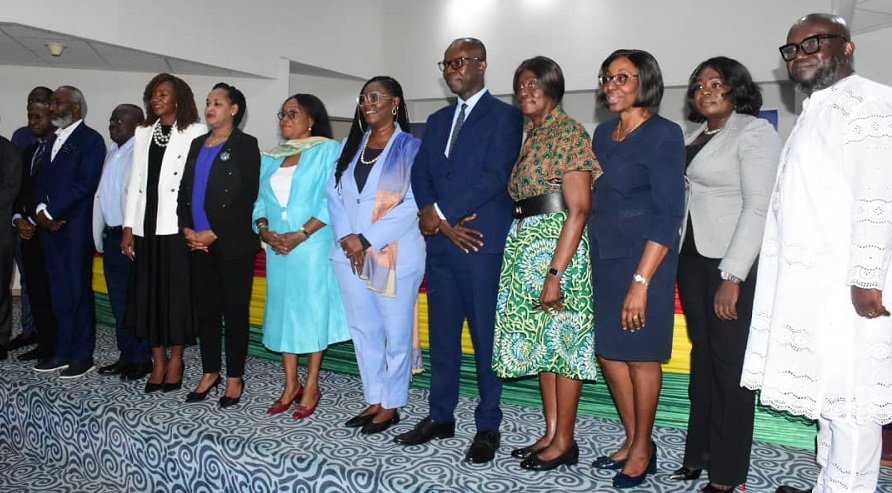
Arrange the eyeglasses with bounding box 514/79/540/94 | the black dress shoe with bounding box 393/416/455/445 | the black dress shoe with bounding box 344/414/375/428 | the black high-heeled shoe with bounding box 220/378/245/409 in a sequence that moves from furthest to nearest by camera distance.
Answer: the black high-heeled shoe with bounding box 220/378/245/409, the black dress shoe with bounding box 344/414/375/428, the black dress shoe with bounding box 393/416/455/445, the eyeglasses with bounding box 514/79/540/94

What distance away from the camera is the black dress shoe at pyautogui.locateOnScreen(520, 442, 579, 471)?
240 centimetres

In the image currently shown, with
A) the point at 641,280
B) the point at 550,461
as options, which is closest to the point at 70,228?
the point at 550,461

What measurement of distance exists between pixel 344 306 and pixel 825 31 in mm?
1994

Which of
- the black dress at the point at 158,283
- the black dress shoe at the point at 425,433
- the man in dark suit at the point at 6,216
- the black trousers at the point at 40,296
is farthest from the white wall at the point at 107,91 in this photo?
the black dress shoe at the point at 425,433

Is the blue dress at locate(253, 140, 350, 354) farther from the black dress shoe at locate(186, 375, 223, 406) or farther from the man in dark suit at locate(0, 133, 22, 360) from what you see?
the man in dark suit at locate(0, 133, 22, 360)

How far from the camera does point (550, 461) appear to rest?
2400 mm

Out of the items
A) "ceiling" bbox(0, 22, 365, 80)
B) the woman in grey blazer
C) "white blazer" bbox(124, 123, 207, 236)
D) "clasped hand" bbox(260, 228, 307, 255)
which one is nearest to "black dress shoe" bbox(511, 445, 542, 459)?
the woman in grey blazer

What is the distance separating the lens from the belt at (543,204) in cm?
228

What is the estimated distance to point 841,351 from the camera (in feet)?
6.09

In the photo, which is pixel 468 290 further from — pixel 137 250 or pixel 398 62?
pixel 398 62

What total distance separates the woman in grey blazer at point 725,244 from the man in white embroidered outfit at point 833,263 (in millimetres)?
86

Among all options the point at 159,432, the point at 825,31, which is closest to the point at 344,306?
the point at 159,432

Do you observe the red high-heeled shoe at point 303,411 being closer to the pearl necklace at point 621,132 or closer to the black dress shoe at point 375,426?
the black dress shoe at point 375,426

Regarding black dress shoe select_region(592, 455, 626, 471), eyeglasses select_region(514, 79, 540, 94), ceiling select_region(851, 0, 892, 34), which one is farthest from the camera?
ceiling select_region(851, 0, 892, 34)
